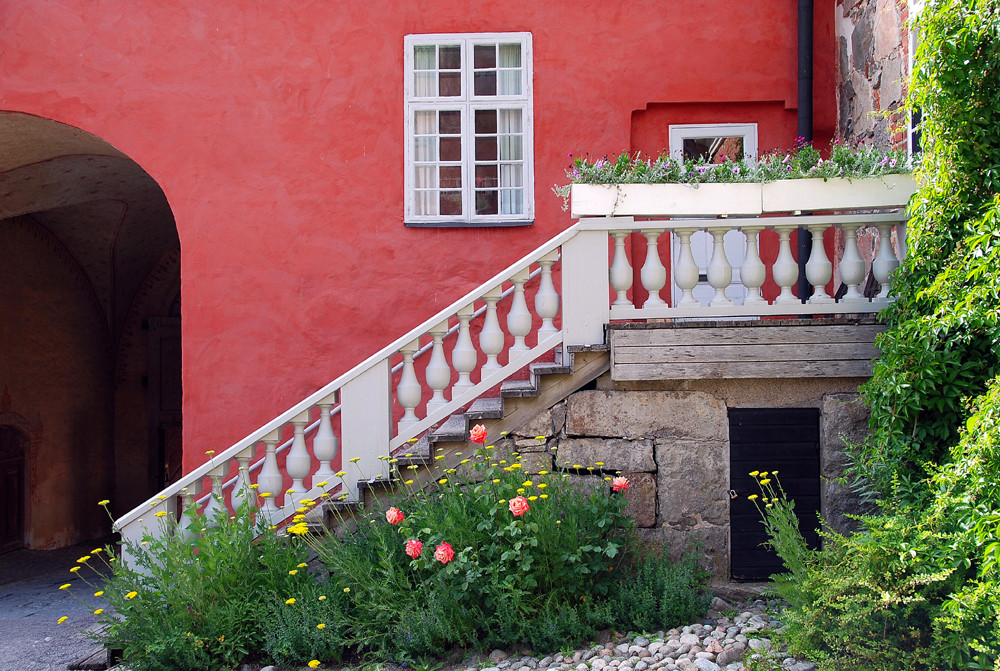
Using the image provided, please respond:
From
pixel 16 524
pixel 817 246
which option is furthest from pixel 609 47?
pixel 16 524

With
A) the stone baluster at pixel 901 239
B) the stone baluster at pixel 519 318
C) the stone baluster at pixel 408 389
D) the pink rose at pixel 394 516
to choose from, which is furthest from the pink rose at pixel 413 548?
the stone baluster at pixel 901 239

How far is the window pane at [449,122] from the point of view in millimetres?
7074

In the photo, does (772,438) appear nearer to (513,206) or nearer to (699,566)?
(699,566)

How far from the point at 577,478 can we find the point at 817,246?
2050 millimetres

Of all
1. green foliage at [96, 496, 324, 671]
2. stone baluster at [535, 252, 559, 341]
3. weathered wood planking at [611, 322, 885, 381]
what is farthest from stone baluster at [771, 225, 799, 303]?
green foliage at [96, 496, 324, 671]

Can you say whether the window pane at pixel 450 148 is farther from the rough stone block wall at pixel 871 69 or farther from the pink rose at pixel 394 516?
the pink rose at pixel 394 516

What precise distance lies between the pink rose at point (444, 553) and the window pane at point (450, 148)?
3.81 m

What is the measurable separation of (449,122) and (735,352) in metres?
3.44

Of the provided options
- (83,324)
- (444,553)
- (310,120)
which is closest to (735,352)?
(444,553)

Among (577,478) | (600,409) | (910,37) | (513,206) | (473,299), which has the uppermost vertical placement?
(910,37)

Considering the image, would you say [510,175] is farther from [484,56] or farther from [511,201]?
[484,56]

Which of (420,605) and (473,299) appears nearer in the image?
(420,605)

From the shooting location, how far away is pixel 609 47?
696cm

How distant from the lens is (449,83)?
7.08 meters
